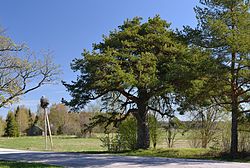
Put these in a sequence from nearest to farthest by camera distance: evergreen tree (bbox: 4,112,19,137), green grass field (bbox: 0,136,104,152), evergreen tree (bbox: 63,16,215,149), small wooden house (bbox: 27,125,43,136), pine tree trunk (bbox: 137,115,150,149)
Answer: evergreen tree (bbox: 63,16,215,149) → pine tree trunk (bbox: 137,115,150,149) → green grass field (bbox: 0,136,104,152) → evergreen tree (bbox: 4,112,19,137) → small wooden house (bbox: 27,125,43,136)

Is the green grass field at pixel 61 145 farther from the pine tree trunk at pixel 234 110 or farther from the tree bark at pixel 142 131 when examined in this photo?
the pine tree trunk at pixel 234 110

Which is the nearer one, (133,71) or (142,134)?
(133,71)

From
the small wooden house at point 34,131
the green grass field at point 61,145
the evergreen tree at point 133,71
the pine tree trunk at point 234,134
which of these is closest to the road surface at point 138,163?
the pine tree trunk at point 234,134

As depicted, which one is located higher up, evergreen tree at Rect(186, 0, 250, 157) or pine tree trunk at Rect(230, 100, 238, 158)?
evergreen tree at Rect(186, 0, 250, 157)

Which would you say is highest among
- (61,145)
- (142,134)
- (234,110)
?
(234,110)

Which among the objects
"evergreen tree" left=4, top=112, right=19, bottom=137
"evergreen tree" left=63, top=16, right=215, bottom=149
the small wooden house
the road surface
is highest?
"evergreen tree" left=63, top=16, right=215, bottom=149

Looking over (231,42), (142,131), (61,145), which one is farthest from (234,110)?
(61,145)

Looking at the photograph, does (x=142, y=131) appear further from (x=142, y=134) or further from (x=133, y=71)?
(x=133, y=71)

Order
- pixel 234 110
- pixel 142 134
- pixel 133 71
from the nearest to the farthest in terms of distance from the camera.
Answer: pixel 234 110 → pixel 133 71 → pixel 142 134

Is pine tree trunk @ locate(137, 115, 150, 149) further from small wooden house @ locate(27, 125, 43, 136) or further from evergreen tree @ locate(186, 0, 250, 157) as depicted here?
small wooden house @ locate(27, 125, 43, 136)

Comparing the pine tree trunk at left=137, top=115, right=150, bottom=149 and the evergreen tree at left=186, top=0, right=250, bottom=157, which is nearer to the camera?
the evergreen tree at left=186, top=0, right=250, bottom=157

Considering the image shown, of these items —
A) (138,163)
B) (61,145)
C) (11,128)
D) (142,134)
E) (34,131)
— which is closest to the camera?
(138,163)

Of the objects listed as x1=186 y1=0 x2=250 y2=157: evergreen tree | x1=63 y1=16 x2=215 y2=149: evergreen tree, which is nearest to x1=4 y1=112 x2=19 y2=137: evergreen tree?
x1=63 y1=16 x2=215 y2=149: evergreen tree

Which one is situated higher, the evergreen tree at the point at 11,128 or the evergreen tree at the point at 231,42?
the evergreen tree at the point at 231,42
